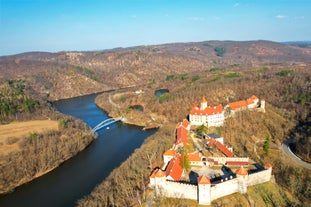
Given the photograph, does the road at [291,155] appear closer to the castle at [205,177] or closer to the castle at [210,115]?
the castle at [205,177]

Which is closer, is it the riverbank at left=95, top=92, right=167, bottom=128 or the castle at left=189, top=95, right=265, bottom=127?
the castle at left=189, top=95, right=265, bottom=127

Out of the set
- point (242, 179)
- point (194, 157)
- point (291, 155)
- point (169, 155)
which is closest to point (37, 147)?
point (169, 155)

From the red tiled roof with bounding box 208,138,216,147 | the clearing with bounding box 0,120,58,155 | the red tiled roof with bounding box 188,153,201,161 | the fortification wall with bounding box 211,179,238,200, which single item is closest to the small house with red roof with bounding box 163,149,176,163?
A: the red tiled roof with bounding box 188,153,201,161

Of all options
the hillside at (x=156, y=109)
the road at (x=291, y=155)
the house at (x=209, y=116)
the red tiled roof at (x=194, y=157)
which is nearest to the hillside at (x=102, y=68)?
the hillside at (x=156, y=109)

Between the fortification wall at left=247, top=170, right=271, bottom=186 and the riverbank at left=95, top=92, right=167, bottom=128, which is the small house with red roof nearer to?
the fortification wall at left=247, top=170, right=271, bottom=186

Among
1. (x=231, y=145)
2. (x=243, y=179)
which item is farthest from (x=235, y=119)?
(x=243, y=179)

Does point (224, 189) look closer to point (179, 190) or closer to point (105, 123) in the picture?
point (179, 190)
